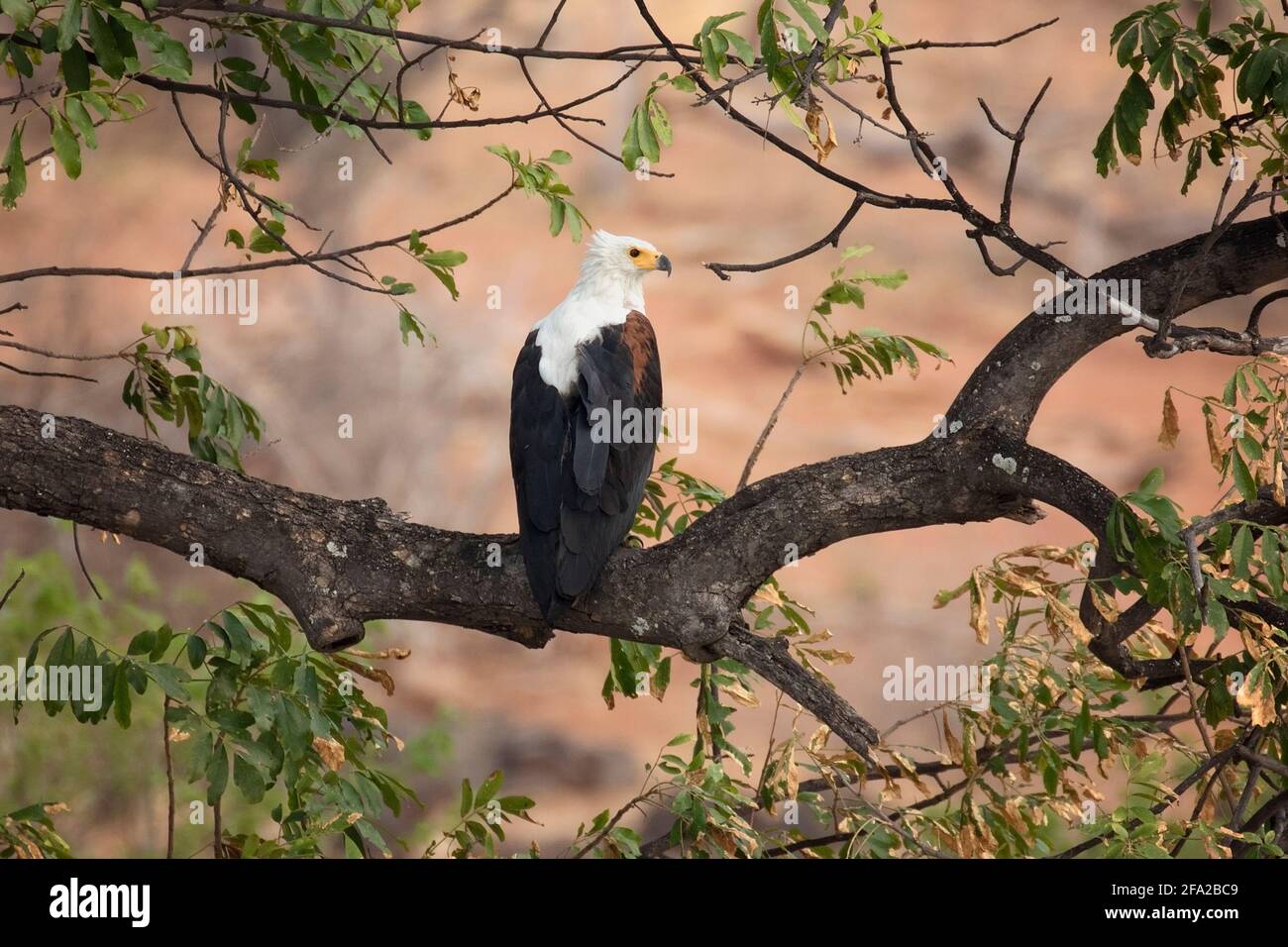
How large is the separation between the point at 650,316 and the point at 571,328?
275 inches

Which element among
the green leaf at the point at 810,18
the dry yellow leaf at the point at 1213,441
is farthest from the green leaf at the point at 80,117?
the dry yellow leaf at the point at 1213,441

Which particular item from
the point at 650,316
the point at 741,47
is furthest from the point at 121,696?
the point at 650,316

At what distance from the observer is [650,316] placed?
1059 centimetres

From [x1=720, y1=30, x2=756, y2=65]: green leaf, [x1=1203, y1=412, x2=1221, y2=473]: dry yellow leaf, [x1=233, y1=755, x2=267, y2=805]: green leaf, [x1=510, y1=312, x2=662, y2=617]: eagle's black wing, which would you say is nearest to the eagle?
[x1=510, y1=312, x2=662, y2=617]: eagle's black wing

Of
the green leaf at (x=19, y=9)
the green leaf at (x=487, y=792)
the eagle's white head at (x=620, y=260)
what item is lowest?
the green leaf at (x=487, y=792)

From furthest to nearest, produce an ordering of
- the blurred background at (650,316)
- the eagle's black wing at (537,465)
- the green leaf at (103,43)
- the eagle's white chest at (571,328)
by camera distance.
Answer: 1. the blurred background at (650,316)
2. the eagle's white chest at (571,328)
3. the eagle's black wing at (537,465)
4. the green leaf at (103,43)

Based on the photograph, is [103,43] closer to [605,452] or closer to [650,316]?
[605,452]

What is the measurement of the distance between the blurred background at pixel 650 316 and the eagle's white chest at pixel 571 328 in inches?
220

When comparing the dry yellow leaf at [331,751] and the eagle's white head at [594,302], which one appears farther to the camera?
the eagle's white head at [594,302]

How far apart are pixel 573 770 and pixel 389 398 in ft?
10.4

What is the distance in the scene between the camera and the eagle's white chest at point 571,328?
3.43 meters

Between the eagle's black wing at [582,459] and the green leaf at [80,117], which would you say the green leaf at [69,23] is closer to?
the green leaf at [80,117]

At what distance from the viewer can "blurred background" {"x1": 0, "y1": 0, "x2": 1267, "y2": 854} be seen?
9.59 m

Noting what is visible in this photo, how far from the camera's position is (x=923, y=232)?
425 inches
